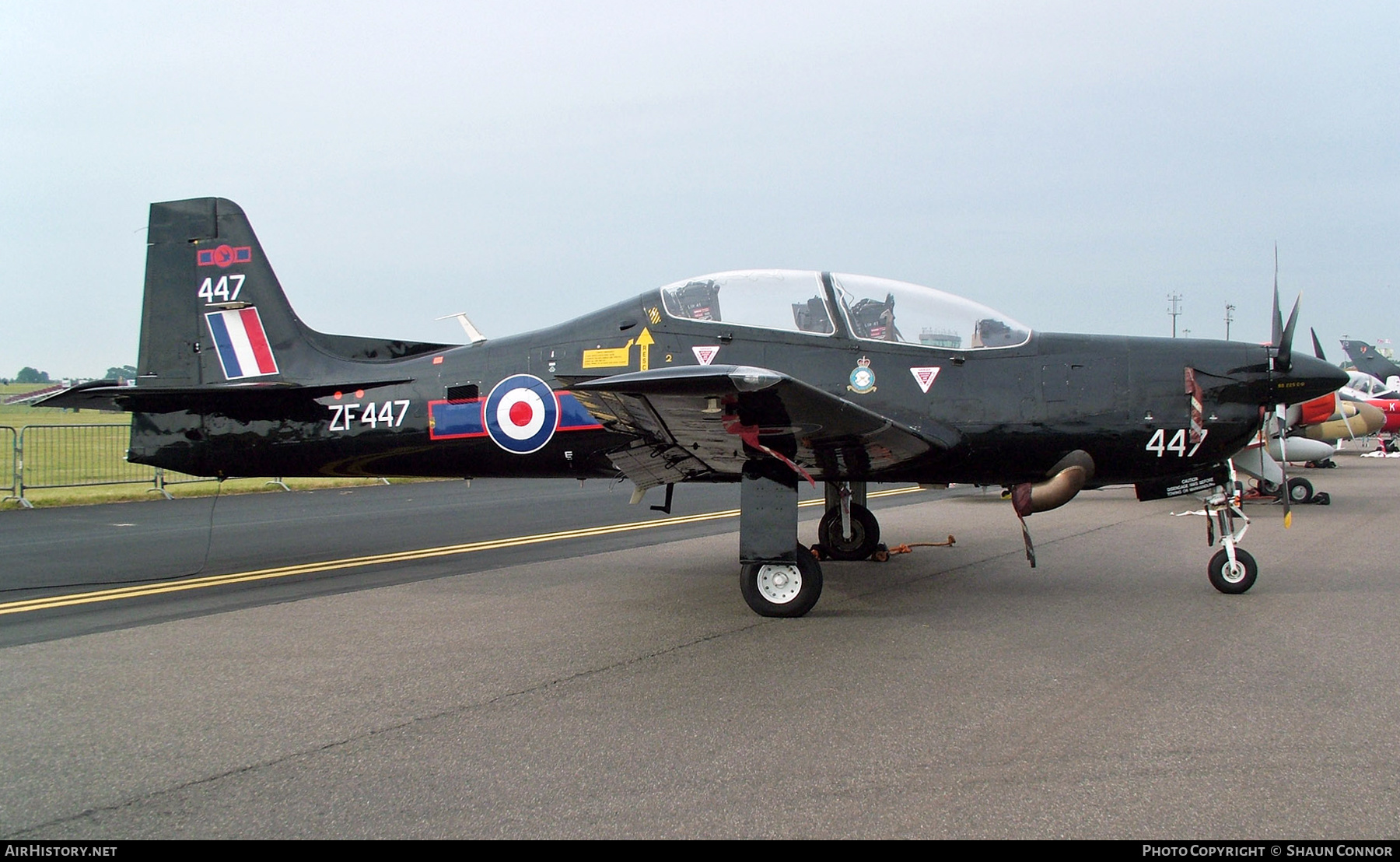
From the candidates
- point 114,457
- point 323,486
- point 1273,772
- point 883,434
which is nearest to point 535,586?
point 883,434

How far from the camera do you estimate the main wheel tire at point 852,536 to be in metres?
8.28

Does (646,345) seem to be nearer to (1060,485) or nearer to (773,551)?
(773,551)

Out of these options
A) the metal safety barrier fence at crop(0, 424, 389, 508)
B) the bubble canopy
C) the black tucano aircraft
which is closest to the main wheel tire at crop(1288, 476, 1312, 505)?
the black tucano aircraft

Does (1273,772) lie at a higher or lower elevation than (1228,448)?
lower

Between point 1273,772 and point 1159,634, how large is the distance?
226 cm

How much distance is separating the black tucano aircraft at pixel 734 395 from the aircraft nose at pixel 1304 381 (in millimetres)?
17

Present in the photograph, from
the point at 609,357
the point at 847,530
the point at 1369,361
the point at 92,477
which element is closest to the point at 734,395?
the point at 609,357

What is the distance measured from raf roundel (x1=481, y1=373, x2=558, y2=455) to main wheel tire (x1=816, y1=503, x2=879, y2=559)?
→ 2919 millimetres

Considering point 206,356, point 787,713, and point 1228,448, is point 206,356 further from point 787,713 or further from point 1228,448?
point 1228,448

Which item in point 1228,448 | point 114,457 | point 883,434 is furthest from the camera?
point 114,457

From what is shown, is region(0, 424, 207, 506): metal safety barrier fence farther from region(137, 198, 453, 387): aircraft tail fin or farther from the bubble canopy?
the bubble canopy

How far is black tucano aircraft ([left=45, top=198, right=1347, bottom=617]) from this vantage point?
5961 millimetres

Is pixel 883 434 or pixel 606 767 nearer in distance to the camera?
pixel 606 767

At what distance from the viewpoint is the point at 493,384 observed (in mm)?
7305
